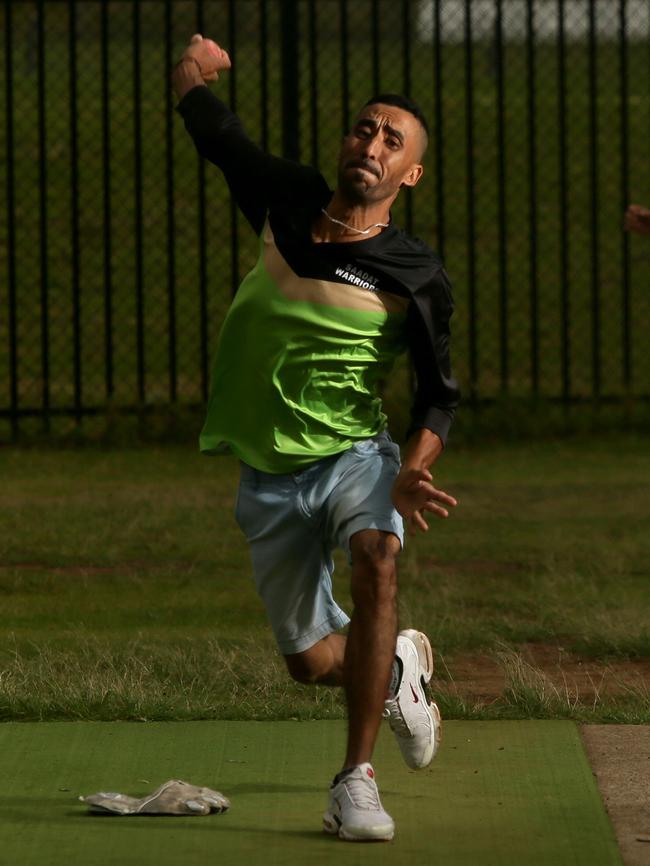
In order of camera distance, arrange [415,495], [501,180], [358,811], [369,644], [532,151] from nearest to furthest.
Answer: [358,811], [369,644], [415,495], [501,180], [532,151]

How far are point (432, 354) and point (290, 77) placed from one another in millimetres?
6250

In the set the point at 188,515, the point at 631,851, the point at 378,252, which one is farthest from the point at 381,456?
the point at 188,515

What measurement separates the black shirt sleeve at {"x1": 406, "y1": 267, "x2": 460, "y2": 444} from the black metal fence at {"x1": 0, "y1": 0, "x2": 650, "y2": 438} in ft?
19.1

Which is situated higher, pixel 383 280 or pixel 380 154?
pixel 380 154

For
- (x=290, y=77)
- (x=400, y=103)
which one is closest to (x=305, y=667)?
(x=400, y=103)

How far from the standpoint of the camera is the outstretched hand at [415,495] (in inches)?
183

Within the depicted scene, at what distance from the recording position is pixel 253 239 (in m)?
17.0

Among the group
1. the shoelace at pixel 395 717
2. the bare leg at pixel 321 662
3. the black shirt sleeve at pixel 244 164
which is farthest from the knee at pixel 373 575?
the black shirt sleeve at pixel 244 164

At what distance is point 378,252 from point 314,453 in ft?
1.76

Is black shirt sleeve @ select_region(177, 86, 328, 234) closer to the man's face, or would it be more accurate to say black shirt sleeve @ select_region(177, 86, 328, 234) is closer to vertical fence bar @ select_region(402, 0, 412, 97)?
the man's face

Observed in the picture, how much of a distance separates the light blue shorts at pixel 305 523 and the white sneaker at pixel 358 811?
0.53m

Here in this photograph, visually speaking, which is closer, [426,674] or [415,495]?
[415,495]

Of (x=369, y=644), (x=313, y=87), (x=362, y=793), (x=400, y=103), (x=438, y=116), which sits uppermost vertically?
(x=313, y=87)

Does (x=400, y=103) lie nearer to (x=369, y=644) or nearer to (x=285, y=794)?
(x=369, y=644)
